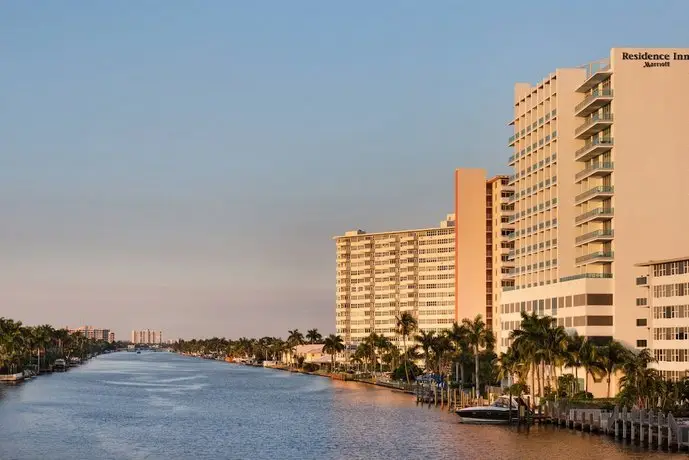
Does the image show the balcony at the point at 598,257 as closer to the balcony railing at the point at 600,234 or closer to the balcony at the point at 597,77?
the balcony railing at the point at 600,234

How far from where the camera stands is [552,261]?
582 feet

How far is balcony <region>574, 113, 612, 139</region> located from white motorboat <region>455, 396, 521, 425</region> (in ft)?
152

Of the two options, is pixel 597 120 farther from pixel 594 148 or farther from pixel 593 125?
pixel 594 148

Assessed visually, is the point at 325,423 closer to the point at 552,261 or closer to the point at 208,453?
the point at 208,453

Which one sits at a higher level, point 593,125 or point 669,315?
point 593,125

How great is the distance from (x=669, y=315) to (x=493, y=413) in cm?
2621

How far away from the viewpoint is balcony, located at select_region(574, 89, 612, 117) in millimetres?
162125

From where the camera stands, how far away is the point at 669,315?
454 ft

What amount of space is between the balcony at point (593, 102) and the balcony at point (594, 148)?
4.99 m

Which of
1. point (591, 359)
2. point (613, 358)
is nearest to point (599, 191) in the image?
point (613, 358)

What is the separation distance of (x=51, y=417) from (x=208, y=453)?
47.0m

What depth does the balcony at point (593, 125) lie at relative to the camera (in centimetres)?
16275

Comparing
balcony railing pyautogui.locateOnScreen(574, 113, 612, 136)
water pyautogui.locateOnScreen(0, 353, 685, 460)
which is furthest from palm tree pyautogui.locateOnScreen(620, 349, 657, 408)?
balcony railing pyautogui.locateOnScreen(574, 113, 612, 136)

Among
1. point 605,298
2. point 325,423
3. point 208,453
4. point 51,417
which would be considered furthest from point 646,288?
point 51,417
